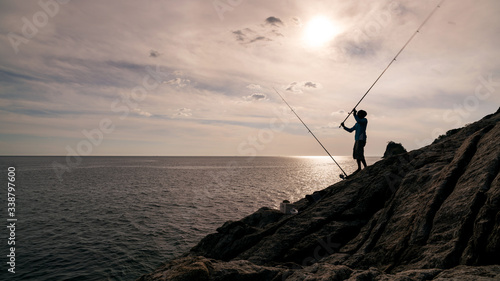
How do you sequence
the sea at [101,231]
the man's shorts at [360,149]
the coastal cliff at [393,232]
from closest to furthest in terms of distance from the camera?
the coastal cliff at [393,232] < the man's shorts at [360,149] < the sea at [101,231]

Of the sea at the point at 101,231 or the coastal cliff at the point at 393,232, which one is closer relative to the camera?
the coastal cliff at the point at 393,232

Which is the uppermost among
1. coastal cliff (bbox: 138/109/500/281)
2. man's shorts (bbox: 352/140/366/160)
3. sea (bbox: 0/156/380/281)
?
man's shorts (bbox: 352/140/366/160)

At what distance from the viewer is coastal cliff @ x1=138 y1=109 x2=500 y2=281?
4.73 m

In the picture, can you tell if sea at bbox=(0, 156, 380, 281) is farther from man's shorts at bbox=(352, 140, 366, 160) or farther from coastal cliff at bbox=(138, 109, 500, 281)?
man's shorts at bbox=(352, 140, 366, 160)

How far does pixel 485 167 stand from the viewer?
6.15 m

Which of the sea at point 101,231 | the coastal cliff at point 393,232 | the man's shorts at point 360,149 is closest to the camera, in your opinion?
the coastal cliff at point 393,232

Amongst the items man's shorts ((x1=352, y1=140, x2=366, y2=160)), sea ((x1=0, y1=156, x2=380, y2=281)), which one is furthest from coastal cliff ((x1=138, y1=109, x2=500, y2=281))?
sea ((x1=0, y1=156, x2=380, y2=281))

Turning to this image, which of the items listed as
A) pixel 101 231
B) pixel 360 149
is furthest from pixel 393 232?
pixel 101 231

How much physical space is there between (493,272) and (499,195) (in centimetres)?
186

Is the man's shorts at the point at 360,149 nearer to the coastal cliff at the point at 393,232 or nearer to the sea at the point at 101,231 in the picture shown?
the coastal cliff at the point at 393,232

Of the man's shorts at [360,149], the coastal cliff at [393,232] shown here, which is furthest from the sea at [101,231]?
the man's shorts at [360,149]

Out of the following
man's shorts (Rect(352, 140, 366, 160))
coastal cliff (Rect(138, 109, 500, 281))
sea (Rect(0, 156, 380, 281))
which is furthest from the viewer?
sea (Rect(0, 156, 380, 281))

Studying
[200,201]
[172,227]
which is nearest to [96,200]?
[200,201]

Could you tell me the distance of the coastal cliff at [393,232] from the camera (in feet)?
15.5
